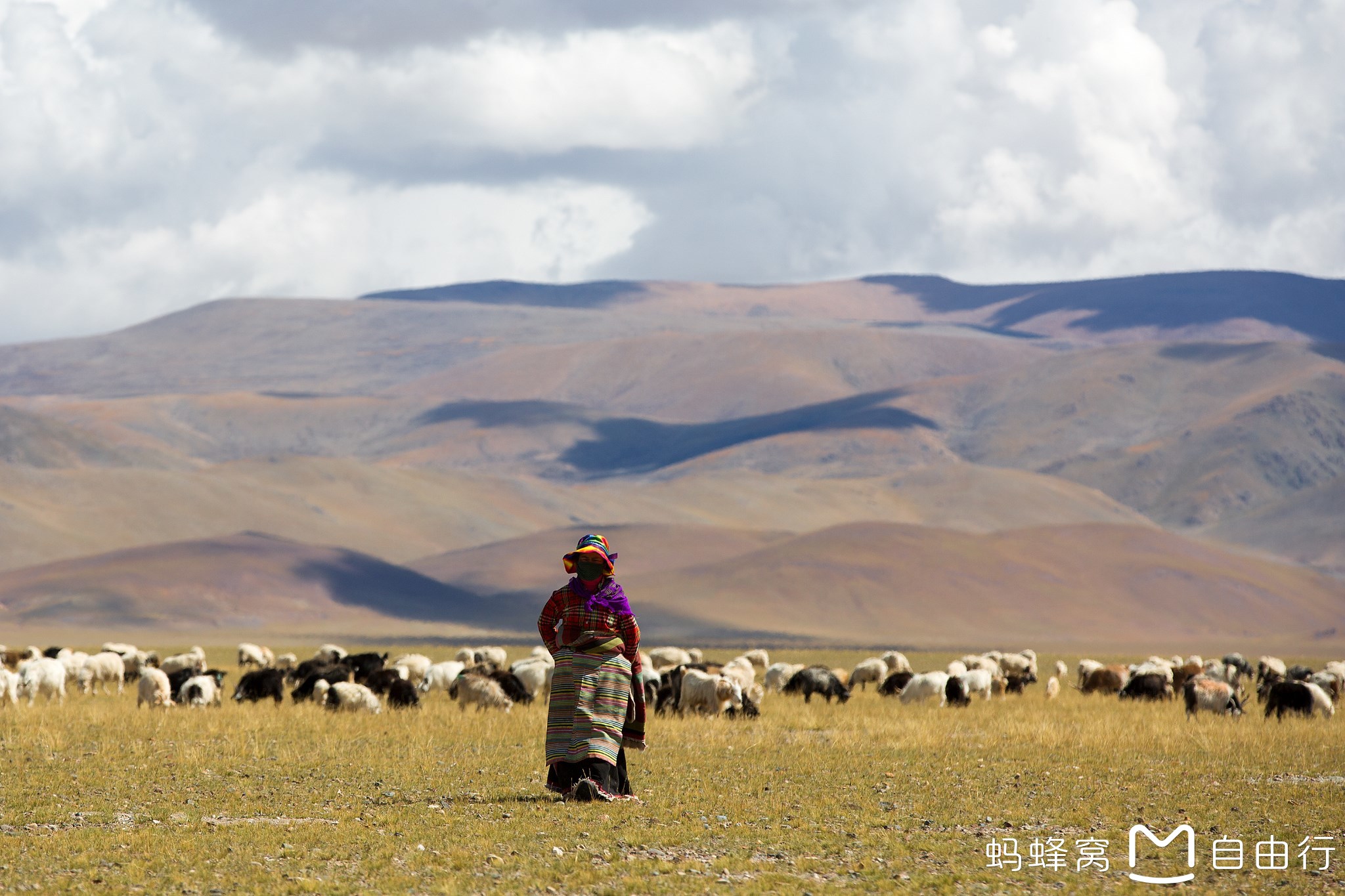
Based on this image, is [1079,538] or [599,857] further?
[1079,538]

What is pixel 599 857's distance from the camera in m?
10.9

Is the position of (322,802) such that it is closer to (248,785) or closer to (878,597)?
(248,785)

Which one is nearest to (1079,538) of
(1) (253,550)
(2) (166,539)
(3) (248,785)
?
(1) (253,550)

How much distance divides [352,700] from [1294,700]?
1460cm

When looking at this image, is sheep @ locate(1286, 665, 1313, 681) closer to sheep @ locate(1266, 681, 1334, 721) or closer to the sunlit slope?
sheep @ locate(1266, 681, 1334, 721)

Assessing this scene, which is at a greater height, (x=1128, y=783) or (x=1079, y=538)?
(x=1079, y=538)

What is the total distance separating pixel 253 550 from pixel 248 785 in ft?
276

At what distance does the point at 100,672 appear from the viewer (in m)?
28.8

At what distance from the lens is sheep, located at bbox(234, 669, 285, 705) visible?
81.9ft

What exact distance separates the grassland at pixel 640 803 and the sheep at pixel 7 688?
49.7 inches

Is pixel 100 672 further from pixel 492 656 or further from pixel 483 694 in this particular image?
pixel 492 656

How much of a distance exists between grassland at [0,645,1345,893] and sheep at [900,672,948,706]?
15.4 ft

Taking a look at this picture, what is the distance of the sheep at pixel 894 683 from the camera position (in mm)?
29188

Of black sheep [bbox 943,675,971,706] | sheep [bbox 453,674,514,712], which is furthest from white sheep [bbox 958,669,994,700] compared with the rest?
sheep [bbox 453,674,514,712]
